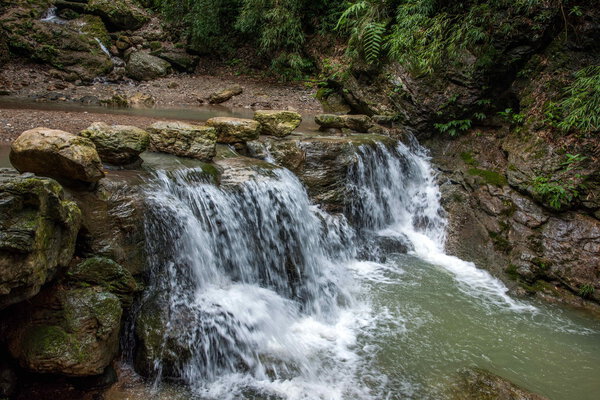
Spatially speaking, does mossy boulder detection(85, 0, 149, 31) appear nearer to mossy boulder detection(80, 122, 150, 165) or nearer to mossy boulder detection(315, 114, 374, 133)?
mossy boulder detection(315, 114, 374, 133)

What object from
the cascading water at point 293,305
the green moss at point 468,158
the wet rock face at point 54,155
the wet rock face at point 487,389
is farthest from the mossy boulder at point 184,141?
the green moss at point 468,158

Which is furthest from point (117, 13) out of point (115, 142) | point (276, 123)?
point (115, 142)

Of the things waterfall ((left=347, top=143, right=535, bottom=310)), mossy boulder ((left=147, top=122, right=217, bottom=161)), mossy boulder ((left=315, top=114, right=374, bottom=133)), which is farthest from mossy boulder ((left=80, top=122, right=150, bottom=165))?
mossy boulder ((left=315, top=114, right=374, bottom=133))

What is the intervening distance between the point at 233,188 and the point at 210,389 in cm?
247

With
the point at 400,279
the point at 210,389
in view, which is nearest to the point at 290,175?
the point at 400,279

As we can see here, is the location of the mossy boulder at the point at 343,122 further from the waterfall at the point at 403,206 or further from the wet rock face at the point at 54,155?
the wet rock face at the point at 54,155

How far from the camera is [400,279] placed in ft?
18.2

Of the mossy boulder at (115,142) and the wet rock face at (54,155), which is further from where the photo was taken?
the mossy boulder at (115,142)

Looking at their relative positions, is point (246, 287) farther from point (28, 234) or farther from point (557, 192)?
point (557, 192)

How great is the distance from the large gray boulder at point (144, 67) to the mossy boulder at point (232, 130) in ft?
27.1

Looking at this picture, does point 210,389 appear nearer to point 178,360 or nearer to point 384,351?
point 178,360

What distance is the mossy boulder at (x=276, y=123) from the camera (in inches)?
269

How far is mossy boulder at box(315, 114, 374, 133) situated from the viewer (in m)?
7.95

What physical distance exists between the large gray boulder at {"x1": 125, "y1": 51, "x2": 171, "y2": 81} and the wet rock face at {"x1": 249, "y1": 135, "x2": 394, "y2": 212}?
849 centimetres
